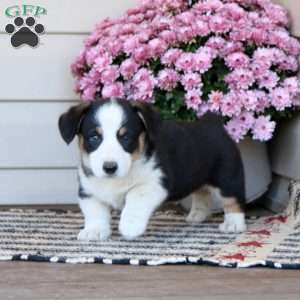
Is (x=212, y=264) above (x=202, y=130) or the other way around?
the other way around

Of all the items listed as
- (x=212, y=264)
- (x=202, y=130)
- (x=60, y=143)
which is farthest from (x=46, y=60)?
(x=212, y=264)

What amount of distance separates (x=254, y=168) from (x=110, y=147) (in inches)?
50.6

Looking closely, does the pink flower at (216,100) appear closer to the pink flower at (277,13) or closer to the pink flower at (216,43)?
the pink flower at (216,43)

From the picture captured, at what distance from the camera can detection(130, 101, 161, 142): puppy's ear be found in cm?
282

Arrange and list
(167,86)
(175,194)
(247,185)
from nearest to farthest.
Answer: (175,194) < (167,86) < (247,185)

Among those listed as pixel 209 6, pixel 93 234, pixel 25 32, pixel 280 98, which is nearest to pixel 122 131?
pixel 93 234

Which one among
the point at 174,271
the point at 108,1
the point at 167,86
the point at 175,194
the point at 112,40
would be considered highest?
the point at 108,1

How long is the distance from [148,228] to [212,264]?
723 millimetres

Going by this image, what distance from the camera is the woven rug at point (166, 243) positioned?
8.61ft

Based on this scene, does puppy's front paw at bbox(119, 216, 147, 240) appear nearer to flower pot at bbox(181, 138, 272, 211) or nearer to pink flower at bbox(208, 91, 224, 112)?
pink flower at bbox(208, 91, 224, 112)

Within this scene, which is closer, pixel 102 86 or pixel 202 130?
pixel 202 130

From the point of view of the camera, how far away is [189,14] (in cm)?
363

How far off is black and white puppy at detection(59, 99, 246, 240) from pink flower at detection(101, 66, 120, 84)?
0.51 metres

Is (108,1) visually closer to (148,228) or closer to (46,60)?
(46,60)
